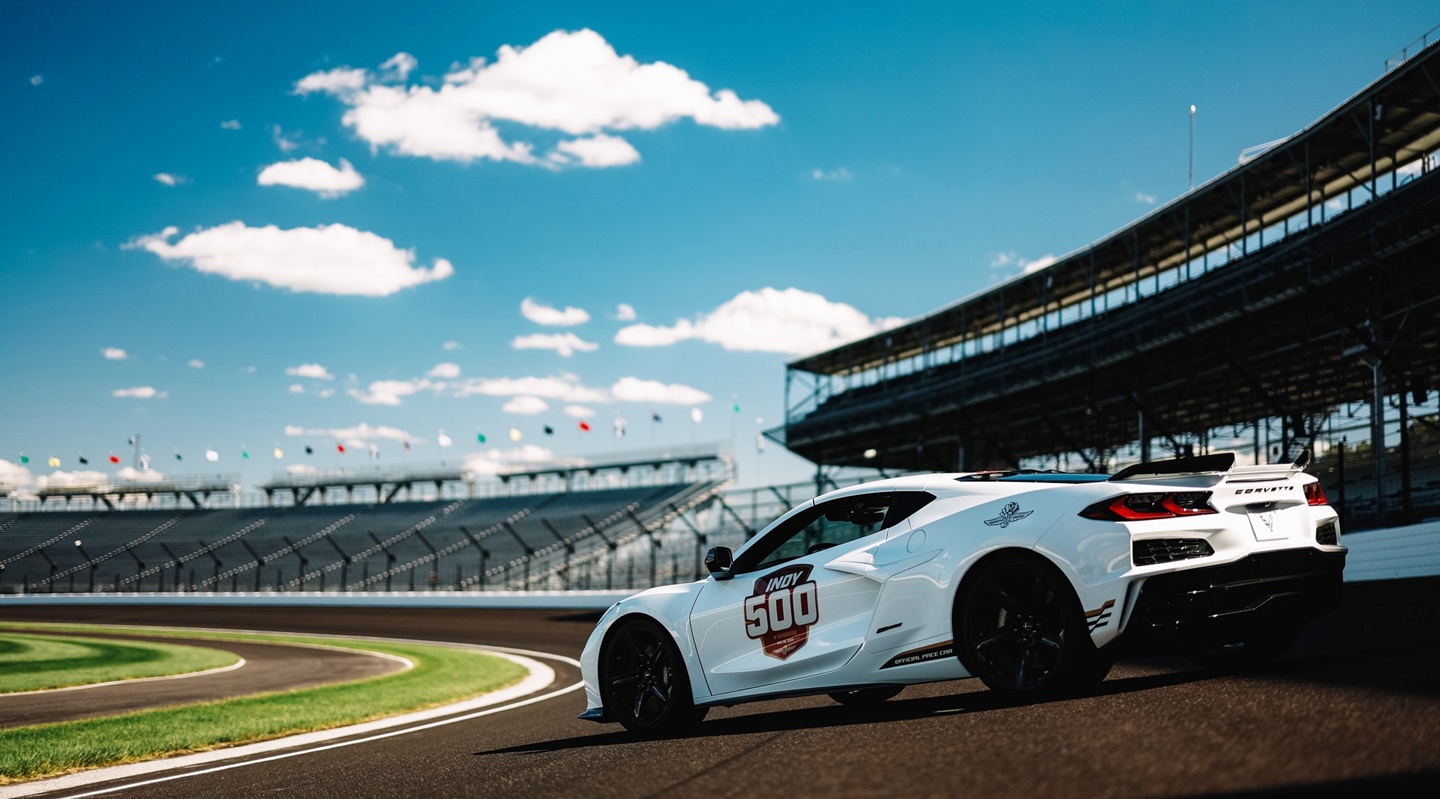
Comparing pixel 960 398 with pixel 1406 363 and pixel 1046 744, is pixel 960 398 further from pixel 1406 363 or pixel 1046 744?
pixel 1046 744

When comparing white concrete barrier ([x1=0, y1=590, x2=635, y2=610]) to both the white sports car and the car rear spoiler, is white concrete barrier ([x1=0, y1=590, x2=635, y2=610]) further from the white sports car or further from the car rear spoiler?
the car rear spoiler

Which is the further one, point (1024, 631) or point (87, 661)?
point (87, 661)

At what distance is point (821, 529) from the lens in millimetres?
7102

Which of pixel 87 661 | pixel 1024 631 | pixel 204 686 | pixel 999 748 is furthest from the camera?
pixel 87 661

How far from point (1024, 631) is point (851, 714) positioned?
1.39 metres

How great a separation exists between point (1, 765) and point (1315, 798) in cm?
845

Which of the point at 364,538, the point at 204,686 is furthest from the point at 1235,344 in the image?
the point at 364,538

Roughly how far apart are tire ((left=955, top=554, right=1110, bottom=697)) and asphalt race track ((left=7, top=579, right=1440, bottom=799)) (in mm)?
157

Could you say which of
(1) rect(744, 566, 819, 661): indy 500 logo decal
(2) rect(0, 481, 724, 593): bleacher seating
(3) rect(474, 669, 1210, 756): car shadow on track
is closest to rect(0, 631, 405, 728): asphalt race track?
(3) rect(474, 669, 1210, 756): car shadow on track

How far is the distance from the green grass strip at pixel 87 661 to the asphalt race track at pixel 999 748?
33.4ft

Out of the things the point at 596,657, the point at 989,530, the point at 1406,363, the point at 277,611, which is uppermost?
the point at 1406,363

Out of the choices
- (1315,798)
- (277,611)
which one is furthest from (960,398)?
(1315,798)

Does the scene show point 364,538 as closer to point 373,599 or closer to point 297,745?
point 373,599

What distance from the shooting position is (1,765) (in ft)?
27.3
